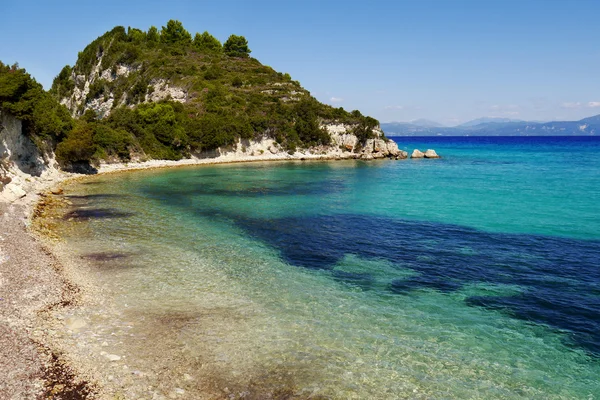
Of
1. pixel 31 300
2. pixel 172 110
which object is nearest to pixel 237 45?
pixel 172 110

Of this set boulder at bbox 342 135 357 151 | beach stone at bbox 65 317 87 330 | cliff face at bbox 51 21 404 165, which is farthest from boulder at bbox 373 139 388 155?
beach stone at bbox 65 317 87 330

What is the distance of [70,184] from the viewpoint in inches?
1855

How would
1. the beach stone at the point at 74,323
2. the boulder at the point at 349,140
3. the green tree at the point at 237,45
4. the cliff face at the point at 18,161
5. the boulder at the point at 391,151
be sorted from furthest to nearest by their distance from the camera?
1. the green tree at the point at 237,45
2. the boulder at the point at 391,151
3. the boulder at the point at 349,140
4. the cliff face at the point at 18,161
5. the beach stone at the point at 74,323

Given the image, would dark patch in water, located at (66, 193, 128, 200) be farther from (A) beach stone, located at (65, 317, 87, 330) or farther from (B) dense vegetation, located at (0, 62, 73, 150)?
(A) beach stone, located at (65, 317, 87, 330)

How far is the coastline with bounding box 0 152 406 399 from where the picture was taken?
388 inches

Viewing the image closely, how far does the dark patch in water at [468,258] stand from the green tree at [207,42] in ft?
439

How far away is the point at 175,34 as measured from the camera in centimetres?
14400

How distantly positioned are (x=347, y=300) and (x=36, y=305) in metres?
10.9

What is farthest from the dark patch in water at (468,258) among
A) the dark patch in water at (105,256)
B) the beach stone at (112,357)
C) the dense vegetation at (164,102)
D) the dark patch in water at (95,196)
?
the dense vegetation at (164,102)

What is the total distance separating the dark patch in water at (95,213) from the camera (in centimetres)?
2999

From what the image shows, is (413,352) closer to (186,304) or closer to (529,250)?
(186,304)

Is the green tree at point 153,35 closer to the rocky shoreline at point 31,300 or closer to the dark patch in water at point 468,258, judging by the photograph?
the rocky shoreline at point 31,300

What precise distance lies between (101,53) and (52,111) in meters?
93.8

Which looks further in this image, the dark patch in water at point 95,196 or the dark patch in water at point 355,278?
the dark patch in water at point 95,196
